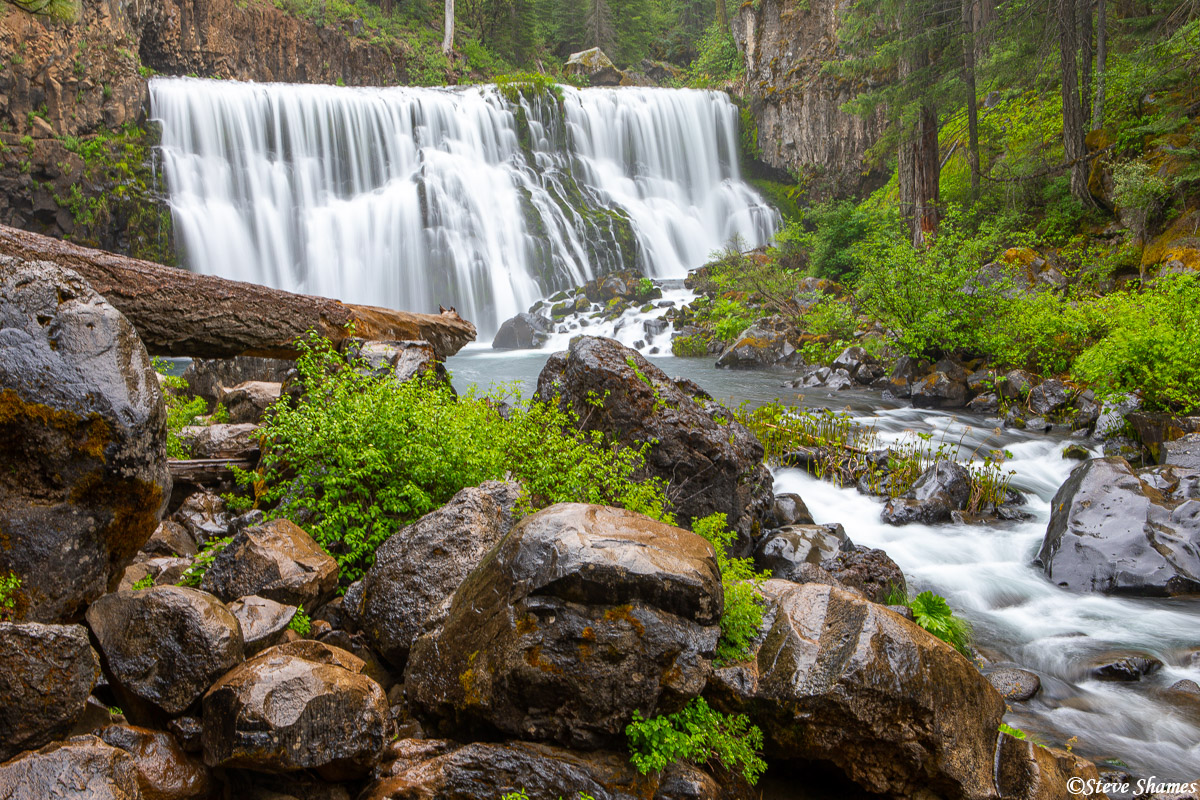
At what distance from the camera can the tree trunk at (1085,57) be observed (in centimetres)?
1683

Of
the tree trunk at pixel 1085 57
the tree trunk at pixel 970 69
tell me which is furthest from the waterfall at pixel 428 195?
the tree trunk at pixel 1085 57

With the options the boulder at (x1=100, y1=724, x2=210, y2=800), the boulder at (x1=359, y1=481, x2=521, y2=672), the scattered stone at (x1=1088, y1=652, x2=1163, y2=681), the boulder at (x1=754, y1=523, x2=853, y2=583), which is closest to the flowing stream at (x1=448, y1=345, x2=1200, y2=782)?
the scattered stone at (x1=1088, y1=652, x2=1163, y2=681)

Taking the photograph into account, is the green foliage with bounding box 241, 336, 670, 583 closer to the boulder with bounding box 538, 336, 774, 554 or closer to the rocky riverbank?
the boulder with bounding box 538, 336, 774, 554

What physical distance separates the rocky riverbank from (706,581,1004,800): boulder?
1 centimetres

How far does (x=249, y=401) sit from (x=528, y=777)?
6460 millimetres

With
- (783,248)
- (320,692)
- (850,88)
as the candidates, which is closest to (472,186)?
(783,248)

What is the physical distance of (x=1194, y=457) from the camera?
7.73m

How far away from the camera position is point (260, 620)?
3637 mm

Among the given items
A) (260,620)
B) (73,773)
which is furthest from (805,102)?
(73,773)

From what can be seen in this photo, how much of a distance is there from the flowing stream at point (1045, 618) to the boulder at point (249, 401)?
3.64m

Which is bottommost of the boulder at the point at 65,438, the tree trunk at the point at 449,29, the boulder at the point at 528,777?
the boulder at the point at 528,777

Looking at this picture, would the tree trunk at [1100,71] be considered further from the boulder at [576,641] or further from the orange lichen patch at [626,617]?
the orange lichen patch at [626,617]

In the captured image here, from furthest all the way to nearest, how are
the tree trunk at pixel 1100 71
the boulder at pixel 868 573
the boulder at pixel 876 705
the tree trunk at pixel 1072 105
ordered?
the tree trunk at pixel 1072 105 < the tree trunk at pixel 1100 71 < the boulder at pixel 868 573 < the boulder at pixel 876 705

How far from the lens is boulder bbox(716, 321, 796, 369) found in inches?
733
